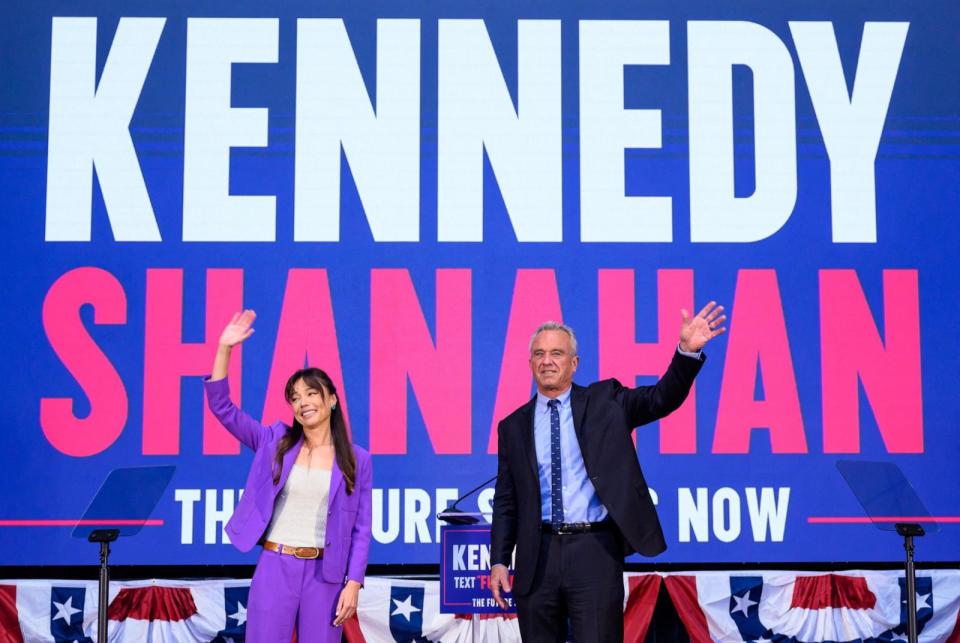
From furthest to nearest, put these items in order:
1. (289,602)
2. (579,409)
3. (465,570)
→ (465,570) < (579,409) < (289,602)

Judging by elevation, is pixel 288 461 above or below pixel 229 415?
below

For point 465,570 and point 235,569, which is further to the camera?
A: point 235,569

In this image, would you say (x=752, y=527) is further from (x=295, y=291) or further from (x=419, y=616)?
(x=295, y=291)

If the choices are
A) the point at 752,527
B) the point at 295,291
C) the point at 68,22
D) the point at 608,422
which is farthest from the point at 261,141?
the point at 752,527

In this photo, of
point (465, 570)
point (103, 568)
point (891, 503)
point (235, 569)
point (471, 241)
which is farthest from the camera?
point (471, 241)

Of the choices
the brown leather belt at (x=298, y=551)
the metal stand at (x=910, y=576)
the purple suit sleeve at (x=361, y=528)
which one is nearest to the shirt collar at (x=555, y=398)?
the purple suit sleeve at (x=361, y=528)

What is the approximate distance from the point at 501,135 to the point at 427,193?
1.57 ft

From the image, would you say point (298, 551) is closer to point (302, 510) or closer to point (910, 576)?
point (302, 510)

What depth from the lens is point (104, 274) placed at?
5293mm

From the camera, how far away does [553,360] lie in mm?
3580

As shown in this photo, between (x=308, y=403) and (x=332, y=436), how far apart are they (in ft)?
0.49

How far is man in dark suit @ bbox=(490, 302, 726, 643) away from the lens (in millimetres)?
3363

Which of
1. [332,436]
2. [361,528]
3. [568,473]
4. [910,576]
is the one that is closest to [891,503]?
[910,576]

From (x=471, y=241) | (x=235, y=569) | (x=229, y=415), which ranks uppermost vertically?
(x=471, y=241)
